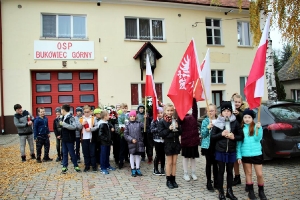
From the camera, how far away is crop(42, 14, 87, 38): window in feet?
47.3

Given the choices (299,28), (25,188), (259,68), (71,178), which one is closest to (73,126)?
(71,178)

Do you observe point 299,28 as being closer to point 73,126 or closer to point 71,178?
point 73,126

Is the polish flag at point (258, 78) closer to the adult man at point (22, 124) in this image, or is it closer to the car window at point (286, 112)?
the car window at point (286, 112)

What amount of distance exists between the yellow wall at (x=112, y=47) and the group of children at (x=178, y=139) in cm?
706

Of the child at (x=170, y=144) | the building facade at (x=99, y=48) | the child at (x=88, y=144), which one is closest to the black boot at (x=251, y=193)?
the child at (x=170, y=144)

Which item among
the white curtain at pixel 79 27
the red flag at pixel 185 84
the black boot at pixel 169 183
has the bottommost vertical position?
the black boot at pixel 169 183

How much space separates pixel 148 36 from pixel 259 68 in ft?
39.6

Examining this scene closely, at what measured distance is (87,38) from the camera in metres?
14.7

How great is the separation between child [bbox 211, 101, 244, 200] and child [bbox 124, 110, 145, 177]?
2107mm

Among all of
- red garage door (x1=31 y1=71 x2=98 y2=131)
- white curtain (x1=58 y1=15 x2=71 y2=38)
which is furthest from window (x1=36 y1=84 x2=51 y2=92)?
white curtain (x1=58 y1=15 x2=71 y2=38)

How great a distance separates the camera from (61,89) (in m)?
14.8

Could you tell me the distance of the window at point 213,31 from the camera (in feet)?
56.7

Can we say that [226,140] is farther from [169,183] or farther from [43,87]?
[43,87]

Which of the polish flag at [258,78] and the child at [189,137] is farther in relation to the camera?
the child at [189,137]
